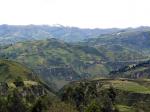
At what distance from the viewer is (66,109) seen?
174750 millimetres

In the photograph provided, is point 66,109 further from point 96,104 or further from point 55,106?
point 96,104

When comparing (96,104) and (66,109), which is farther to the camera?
(96,104)

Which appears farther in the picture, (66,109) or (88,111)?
(88,111)

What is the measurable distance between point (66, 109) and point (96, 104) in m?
25.2

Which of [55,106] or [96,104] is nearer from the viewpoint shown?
[55,106]

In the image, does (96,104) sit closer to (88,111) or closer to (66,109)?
(88,111)

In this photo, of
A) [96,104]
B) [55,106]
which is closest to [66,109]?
[55,106]

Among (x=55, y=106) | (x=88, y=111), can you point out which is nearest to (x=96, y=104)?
(x=88, y=111)

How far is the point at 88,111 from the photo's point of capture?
620ft

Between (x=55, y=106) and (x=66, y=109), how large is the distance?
728 cm

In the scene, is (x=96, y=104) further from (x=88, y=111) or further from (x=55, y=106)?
(x=55, y=106)

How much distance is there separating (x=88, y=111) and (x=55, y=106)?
59.8 ft

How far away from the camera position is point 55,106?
180 meters
